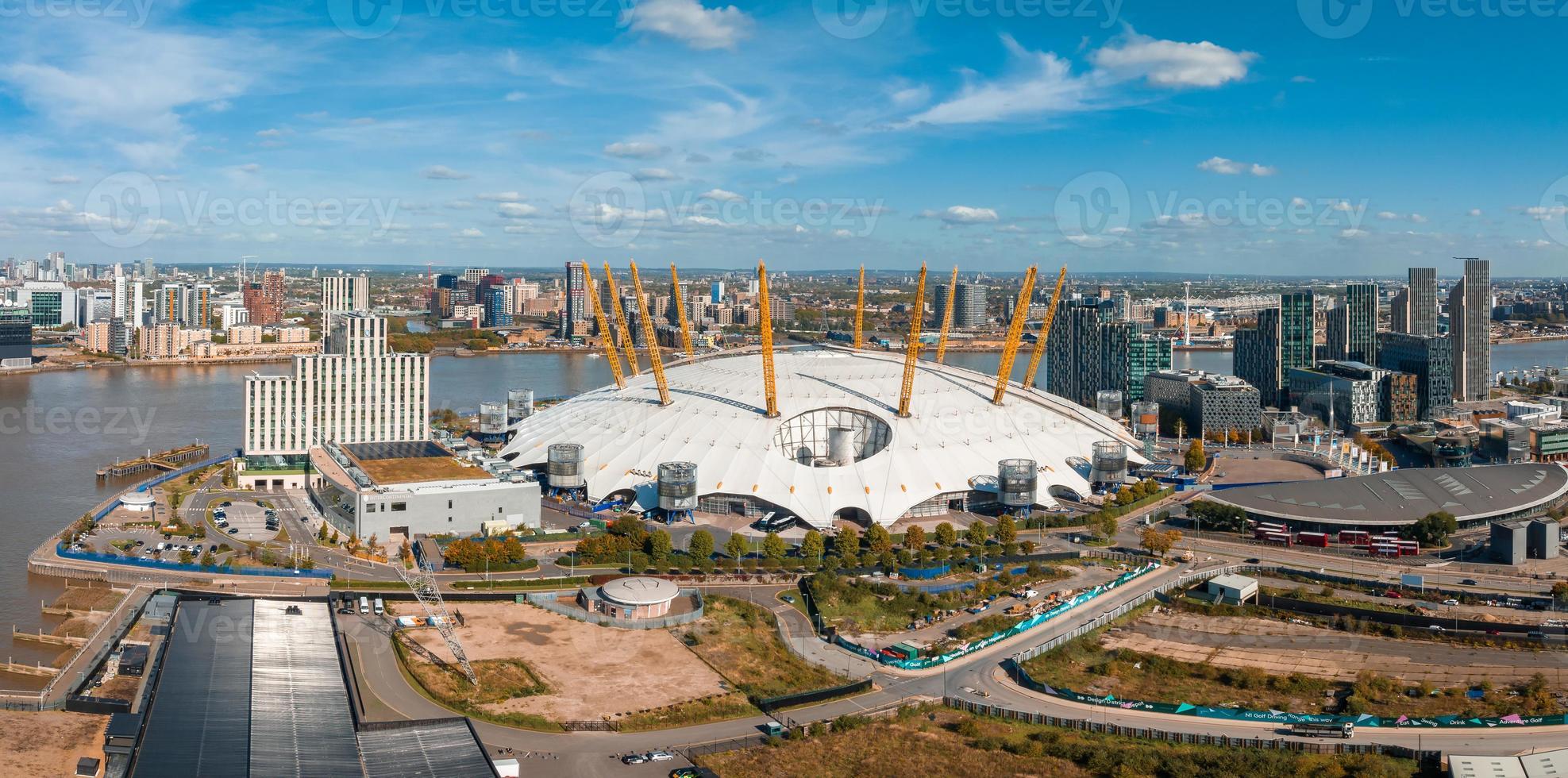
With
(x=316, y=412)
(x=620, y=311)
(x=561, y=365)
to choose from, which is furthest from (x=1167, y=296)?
(x=316, y=412)

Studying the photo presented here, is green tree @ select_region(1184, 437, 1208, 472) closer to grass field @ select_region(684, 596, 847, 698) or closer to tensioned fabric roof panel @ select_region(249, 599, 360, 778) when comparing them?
grass field @ select_region(684, 596, 847, 698)

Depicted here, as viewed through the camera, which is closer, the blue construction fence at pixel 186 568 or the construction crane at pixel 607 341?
the blue construction fence at pixel 186 568

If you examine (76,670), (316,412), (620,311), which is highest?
(620,311)

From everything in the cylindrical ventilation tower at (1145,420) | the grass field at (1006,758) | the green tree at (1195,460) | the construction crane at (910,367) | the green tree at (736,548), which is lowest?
the grass field at (1006,758)

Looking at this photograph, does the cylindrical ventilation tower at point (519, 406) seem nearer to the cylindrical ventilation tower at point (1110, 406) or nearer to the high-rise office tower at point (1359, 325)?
the cylindrical ventilation tower at point (1110, 406)

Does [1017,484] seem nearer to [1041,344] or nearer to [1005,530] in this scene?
[1005,530]

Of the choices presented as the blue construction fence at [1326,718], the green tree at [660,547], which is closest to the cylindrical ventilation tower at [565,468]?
the green tree at [660,547]

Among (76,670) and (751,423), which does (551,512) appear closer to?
(751,423)
